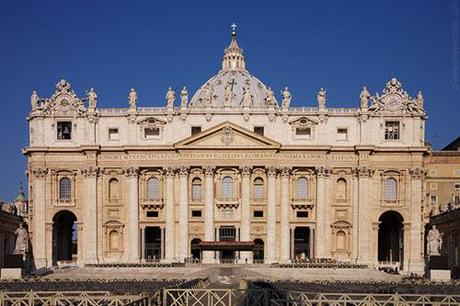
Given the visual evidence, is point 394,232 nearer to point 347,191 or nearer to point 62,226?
point 347,191

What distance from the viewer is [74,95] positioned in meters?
95.5

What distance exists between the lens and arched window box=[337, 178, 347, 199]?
308 ft

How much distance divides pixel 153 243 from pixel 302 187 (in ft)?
70.8

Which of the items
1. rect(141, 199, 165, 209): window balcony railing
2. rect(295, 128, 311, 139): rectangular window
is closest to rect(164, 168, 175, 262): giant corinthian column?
rect(141, 199, 165, 209): window balcony railing

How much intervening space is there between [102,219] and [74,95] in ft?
55.7

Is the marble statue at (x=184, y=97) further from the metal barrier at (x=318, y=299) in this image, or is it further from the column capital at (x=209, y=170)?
the metal barrier at (x=318, y=299)

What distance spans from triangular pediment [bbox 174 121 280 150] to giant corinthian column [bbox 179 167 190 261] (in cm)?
355

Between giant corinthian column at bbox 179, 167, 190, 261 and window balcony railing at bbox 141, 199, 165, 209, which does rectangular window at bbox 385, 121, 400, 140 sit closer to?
giant corinthian column at bbox 179, 167, 190, 261

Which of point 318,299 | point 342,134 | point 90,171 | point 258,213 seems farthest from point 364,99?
point 318,299

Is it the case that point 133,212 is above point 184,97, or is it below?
below

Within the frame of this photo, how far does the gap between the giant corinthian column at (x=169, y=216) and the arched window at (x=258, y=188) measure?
10782 millimetres

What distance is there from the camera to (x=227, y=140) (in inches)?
3615

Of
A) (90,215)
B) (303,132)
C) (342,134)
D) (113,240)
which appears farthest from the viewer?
(342,134)

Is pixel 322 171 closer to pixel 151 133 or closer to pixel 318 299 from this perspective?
pixel 151 133
